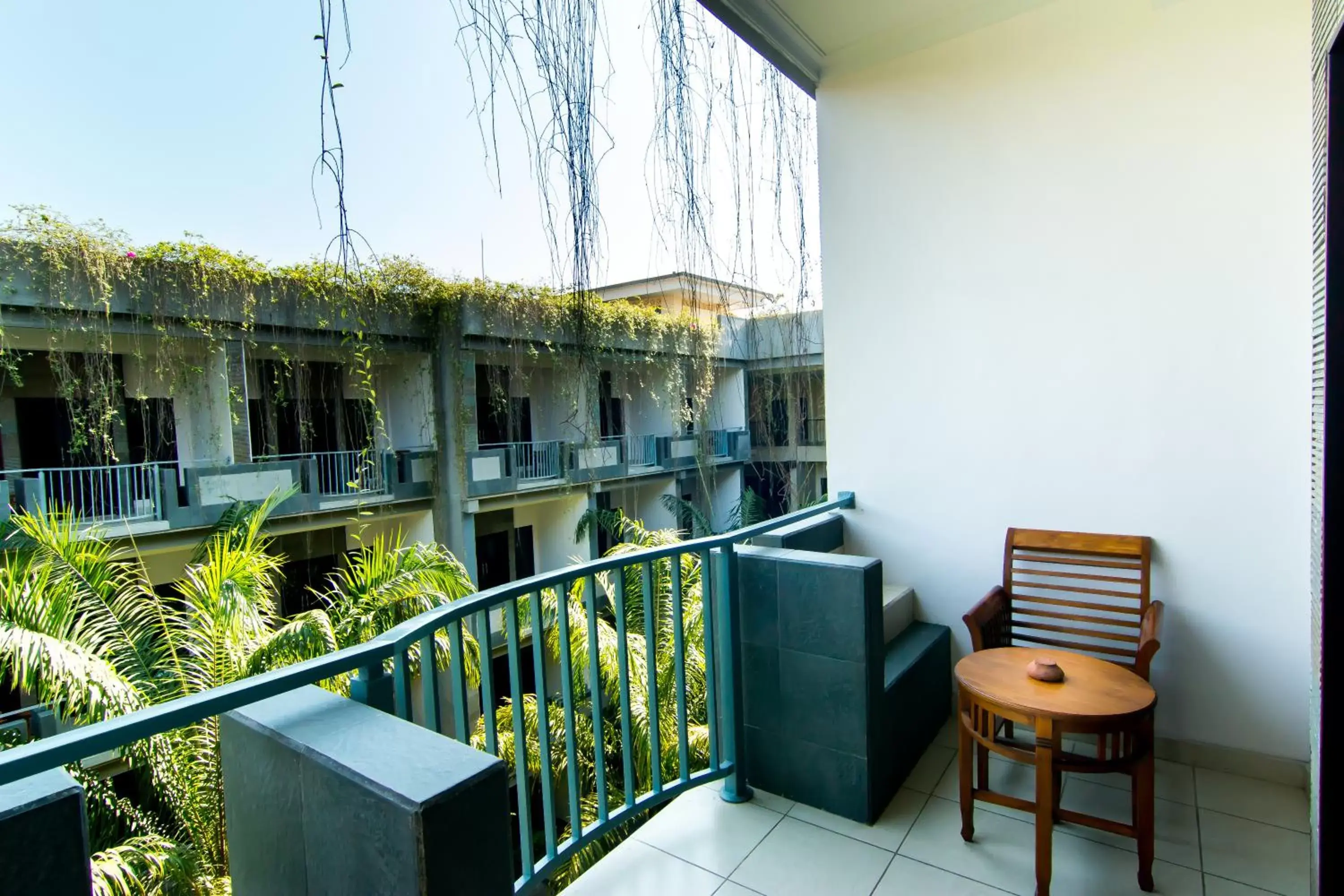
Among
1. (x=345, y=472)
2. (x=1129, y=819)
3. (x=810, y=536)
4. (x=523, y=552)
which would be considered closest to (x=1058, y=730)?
(x=1129, y=819)

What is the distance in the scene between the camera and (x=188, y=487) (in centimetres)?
618

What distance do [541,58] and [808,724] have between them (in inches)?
87.7

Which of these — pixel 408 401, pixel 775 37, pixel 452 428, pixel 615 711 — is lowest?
pixel 615 711

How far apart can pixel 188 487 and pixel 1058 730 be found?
23.8ft

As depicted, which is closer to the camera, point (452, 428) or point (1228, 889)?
point (1228, 889)

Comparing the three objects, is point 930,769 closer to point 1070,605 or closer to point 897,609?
point 897,609

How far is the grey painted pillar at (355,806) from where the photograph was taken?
70 centimetres

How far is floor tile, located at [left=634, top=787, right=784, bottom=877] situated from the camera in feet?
6.78

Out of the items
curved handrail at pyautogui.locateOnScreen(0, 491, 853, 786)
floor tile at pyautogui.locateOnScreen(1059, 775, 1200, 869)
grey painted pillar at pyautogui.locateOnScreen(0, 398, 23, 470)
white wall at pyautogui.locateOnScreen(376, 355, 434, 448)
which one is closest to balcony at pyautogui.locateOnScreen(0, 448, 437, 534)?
grey painted pillar at pyautogui.locateOnScreen(0, 398, 23, 470)

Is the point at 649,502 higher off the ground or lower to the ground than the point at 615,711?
higher

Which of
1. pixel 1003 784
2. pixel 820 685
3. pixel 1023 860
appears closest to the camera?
pixel 1023 860

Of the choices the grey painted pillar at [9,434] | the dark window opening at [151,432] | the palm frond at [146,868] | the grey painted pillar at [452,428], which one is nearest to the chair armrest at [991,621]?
the palm frond at [146,868]

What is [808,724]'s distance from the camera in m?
2.25

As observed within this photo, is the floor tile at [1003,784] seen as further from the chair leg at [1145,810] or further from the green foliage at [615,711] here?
the green foliage at [615,711]
